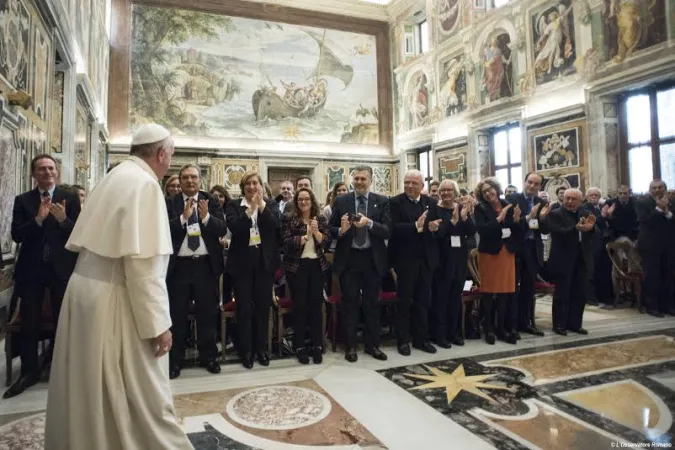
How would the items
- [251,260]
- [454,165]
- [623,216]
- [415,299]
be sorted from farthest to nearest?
1. [454,165]
2. [623,216]
3. [415,299]
4. [251,260]

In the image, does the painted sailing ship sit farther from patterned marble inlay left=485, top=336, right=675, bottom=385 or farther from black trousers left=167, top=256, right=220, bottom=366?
patterned marble inlay left=485, top=336, right=675, bottom=385

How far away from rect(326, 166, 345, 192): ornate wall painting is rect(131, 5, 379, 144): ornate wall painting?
1170mm

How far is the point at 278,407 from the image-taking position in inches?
135

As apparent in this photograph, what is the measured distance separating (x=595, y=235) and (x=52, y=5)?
7.56 m

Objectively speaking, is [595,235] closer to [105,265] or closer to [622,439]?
[622,439]

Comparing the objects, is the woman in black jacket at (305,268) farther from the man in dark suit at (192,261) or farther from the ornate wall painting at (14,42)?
the ornate wall painting at (14,42)

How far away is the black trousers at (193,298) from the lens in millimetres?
4164

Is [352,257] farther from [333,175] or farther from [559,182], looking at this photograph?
[333,175]

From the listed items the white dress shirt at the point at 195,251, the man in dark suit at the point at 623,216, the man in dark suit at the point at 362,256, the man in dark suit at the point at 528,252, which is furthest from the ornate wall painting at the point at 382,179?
the white dress shirt at the point at 195,251

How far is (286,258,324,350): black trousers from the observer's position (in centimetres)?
465

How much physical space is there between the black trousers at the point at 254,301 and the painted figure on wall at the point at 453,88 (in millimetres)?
10964

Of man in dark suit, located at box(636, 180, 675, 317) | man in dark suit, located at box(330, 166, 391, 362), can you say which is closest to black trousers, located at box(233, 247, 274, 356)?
man in dark suit, located at box(330, 166, 391, 362)

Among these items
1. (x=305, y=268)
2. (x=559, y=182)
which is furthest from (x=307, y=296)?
(x=559, y=182)

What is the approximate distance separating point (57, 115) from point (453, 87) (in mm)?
11128
